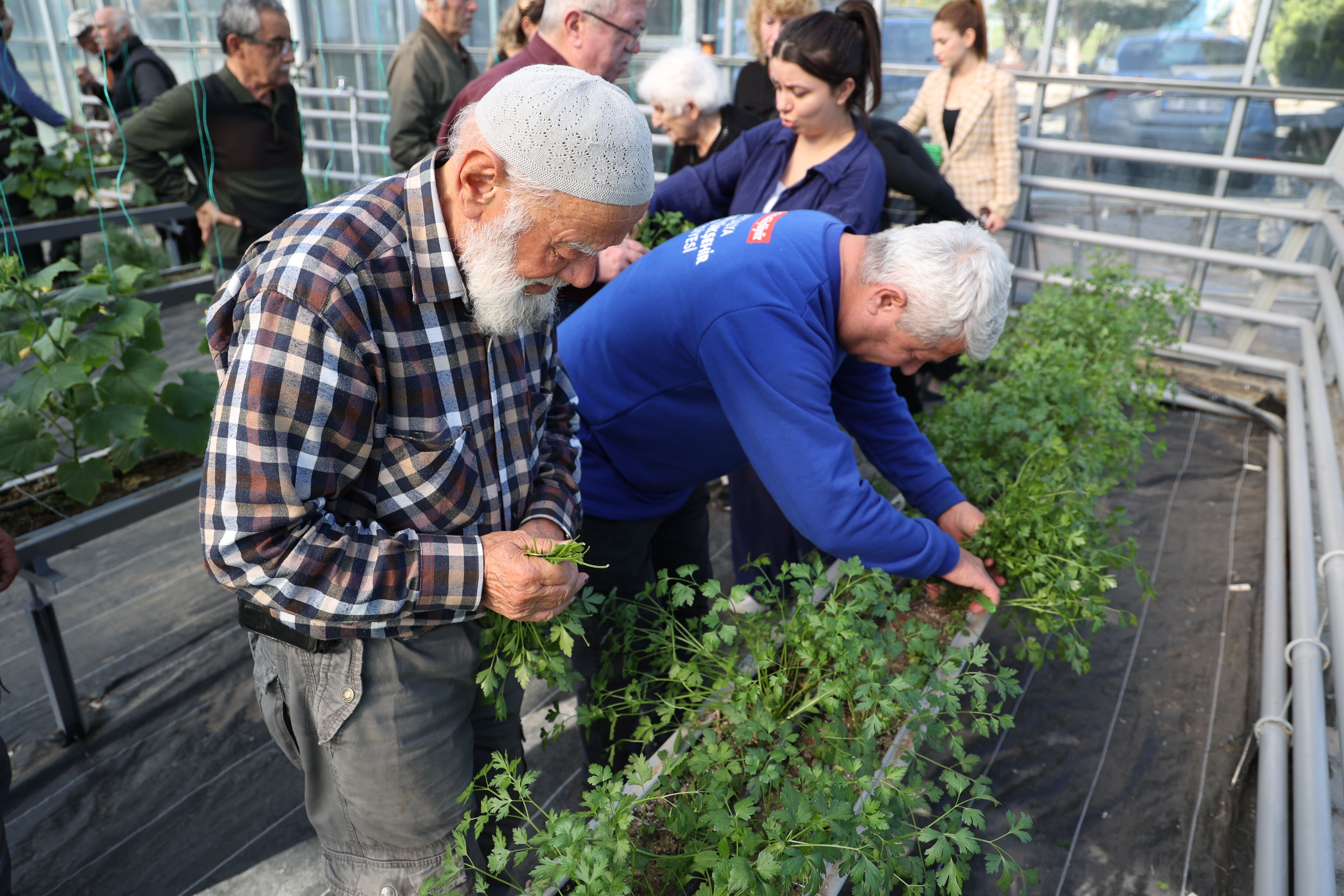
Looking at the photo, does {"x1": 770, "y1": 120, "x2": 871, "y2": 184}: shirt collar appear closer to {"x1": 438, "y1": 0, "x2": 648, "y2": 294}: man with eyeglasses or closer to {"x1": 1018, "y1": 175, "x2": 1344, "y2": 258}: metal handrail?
{"x1": 438, "y1": 0, "x2": 648, "y2": 294}: man with eyeglasses

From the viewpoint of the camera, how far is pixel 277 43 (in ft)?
11.2

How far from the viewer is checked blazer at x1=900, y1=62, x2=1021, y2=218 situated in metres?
4.24

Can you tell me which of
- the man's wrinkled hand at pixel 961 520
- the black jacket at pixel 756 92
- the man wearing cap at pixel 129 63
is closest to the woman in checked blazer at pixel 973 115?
the black jacket at pixel 756 92

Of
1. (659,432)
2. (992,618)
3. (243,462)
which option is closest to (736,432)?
(659,432)

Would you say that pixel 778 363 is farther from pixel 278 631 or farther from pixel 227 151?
pixel 227 151

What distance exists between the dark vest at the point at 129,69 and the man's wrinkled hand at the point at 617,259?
405 cm

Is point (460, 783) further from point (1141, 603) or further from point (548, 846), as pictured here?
point (1141, 603)

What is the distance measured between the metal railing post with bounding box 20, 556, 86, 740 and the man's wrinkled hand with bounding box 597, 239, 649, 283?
5.41 feet

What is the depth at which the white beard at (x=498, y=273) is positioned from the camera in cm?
117

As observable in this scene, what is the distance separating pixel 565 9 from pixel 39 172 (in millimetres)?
3382

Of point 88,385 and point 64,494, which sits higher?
point 88,385

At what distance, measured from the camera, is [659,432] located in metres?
1.89

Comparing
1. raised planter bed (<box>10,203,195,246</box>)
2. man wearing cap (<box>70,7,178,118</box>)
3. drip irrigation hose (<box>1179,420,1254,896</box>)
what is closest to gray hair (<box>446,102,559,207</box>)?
drip irrigation hose (<box>1179,420,1254,896</box>)

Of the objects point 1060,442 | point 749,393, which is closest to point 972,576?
point 1060,442
